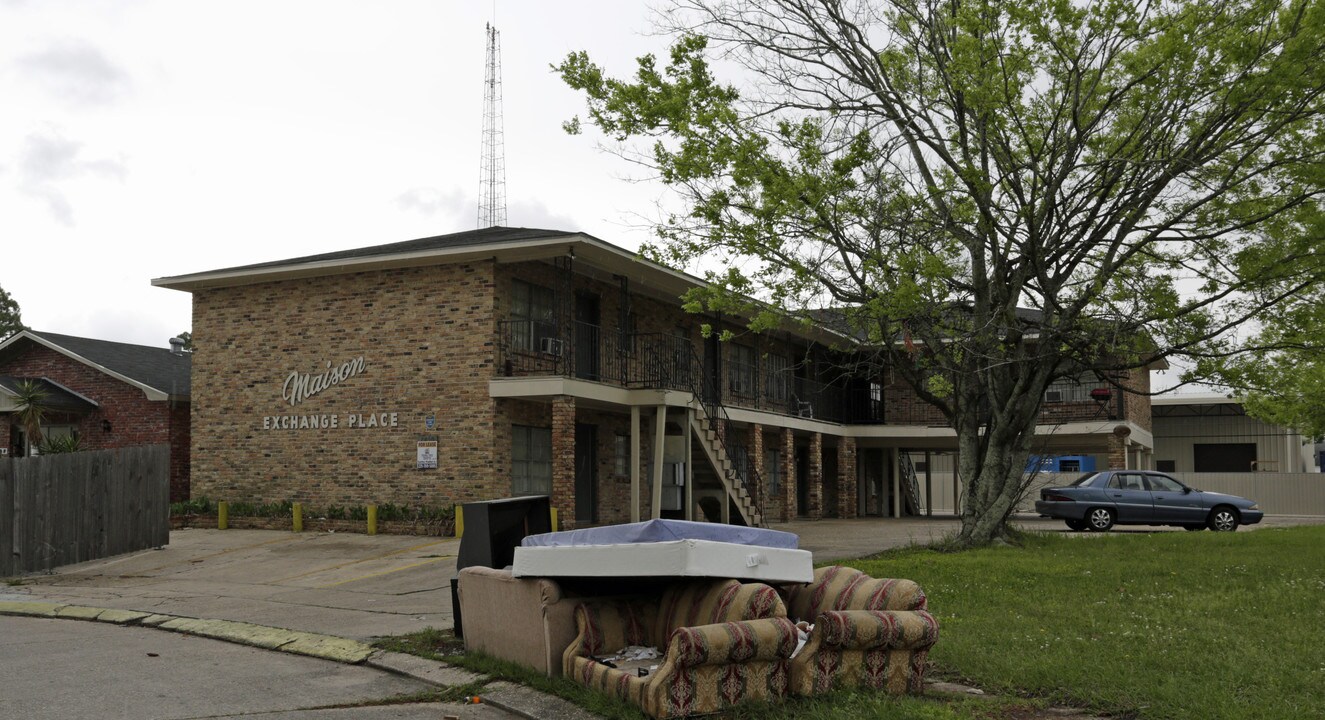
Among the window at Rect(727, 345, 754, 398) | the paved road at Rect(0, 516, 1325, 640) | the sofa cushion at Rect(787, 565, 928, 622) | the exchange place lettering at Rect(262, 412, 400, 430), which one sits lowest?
the paved road at Rect(0, 516, 1325, 640)

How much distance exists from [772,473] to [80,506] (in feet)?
61.2

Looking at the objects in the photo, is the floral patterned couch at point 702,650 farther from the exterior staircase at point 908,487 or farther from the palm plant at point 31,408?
the exterior staircase at point 908,487

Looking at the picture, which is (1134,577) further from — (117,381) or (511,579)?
(117,381)

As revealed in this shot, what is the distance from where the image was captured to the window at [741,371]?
28.8 meters

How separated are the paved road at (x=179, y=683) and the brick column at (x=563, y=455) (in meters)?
9.64

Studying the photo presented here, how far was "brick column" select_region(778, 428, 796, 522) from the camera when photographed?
28.2 m

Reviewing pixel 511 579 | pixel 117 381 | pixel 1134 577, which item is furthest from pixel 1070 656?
pixel 117 381

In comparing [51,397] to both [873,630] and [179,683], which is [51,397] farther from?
[873,630]

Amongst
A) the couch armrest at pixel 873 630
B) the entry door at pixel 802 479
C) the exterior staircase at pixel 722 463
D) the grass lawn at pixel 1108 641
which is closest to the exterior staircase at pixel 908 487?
the entry door at pixel 802 479

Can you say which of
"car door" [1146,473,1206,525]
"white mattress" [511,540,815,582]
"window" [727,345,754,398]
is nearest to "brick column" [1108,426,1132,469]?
"car door" [1146,473,1206,525]

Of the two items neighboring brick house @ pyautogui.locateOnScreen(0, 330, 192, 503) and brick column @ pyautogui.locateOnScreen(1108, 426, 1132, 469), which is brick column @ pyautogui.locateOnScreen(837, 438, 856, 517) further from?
neighboring brick house @ pyautogui.locateOnScreen(0, 330, 192, 503)

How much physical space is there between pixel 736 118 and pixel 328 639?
29.8 ft

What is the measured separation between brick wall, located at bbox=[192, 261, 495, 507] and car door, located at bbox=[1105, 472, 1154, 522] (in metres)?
12.7

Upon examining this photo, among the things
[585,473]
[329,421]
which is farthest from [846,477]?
[329,421]
